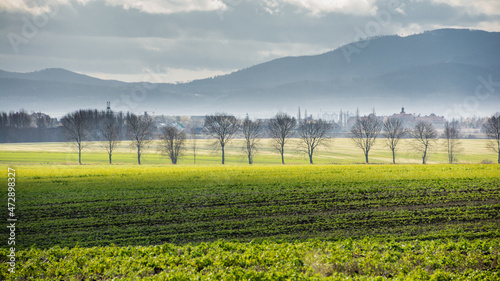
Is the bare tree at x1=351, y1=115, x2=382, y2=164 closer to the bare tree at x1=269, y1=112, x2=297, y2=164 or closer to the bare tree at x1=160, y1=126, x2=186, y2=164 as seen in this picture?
→ the bare tree at x1=269, y1=112, x2=297, y2=164

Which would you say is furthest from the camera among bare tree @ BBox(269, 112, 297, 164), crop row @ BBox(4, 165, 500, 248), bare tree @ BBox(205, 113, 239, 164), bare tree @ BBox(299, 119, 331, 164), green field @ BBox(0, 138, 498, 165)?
bare tree @ BBox(299, 119, 331, 164)

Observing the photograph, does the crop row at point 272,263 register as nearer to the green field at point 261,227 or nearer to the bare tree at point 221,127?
the green field at point 261,227

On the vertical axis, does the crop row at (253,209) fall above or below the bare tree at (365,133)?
below

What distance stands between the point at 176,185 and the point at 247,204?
9537 mm

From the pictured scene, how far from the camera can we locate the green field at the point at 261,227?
39.3 feet

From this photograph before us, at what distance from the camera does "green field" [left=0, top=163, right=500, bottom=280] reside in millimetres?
11992

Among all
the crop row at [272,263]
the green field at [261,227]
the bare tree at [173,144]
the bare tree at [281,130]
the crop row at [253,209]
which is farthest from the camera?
the bare tree at [281,130]

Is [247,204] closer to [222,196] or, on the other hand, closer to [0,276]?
[222,196]

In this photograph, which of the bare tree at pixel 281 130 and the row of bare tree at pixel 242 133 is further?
the bare tree at pixel 281 130

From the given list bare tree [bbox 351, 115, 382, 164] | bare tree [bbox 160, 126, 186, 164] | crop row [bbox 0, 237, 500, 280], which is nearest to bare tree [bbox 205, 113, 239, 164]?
bare tree [bbox 160, 126, 186, 164]

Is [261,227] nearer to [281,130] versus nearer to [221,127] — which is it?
[281,130]

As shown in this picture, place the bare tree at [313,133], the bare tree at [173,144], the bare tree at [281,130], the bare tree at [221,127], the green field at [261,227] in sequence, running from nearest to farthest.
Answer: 1. the green field at [261,227]
2. the bare tree at [173,144]
3. the bare tree at [221,127]
4. the bare tree at [281,130]
5. the bare tree at [313,133]

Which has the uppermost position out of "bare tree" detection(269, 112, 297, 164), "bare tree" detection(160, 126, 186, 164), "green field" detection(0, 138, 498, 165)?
"bare tree" detection(269, 112, 297, 164)

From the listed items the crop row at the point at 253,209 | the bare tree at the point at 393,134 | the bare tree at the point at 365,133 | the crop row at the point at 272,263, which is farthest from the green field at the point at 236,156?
the crop row at the point at 272,263
